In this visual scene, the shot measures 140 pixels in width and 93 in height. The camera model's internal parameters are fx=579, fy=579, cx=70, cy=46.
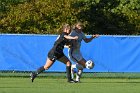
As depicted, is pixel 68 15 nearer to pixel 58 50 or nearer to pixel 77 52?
pixel 77 52

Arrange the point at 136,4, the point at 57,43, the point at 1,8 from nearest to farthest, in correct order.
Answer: the point at 57,43, the point at 1,8, the point at 136,4

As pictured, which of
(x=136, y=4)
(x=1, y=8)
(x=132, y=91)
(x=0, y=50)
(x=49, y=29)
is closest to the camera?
(x=132, y=91)

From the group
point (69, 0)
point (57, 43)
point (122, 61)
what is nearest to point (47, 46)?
point (122, 61)

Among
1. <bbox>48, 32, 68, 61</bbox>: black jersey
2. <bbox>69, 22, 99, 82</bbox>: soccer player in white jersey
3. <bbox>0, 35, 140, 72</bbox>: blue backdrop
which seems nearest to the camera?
<bbox>48, 32, 68, 61</bbox>: black jersey

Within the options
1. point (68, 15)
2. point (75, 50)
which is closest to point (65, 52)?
point (75, 50)

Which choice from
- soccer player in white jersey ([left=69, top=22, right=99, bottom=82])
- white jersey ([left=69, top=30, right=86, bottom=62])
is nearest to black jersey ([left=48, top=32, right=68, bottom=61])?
soccer player in white jersey ([left=69, top=22, right=99, bottom=82])

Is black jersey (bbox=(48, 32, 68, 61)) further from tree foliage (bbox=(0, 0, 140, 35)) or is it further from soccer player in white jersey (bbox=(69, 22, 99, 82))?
tree foliage (bbox=(0, 0, 140, 35))

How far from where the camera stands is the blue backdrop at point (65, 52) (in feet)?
68.1

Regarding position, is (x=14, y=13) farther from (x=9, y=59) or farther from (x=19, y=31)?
A: (x=9, y=59)

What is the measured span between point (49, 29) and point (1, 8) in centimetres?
424

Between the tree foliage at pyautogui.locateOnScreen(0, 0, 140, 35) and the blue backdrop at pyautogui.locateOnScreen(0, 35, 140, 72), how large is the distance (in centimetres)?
515

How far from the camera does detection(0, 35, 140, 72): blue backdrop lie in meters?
20.8

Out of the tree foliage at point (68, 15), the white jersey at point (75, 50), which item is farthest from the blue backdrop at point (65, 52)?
the tree foliage at point (68, 15)

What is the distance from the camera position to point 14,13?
2927cm
